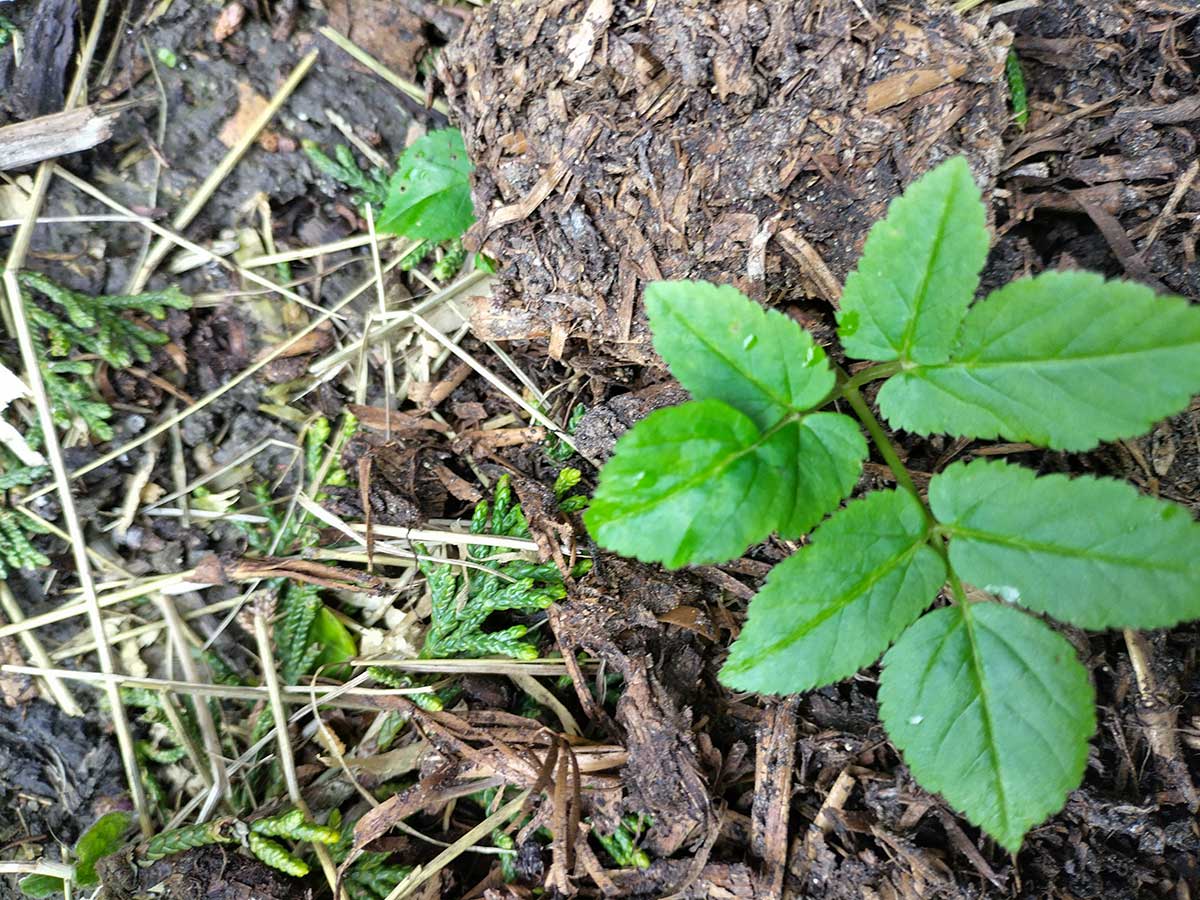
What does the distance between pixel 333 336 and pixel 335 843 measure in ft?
4.58

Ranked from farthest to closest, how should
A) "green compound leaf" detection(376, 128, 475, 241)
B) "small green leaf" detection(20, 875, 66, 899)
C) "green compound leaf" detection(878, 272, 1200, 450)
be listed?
"green compound leaf" detection(376, 128, 475, 241) → "small green leaf" detection(20, 875, 66, 899) → "green compound leaf" detection(878, 272, 1200, 450)

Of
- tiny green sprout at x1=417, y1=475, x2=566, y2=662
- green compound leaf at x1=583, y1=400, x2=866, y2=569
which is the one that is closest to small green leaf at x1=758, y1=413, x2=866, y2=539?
green compound leaf at x1=583, y1=400, x2=866, y2=569

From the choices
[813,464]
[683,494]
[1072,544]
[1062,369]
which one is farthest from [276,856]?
[1062,369]

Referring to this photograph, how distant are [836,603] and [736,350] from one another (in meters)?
0.51

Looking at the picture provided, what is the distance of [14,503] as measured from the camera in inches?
89.6

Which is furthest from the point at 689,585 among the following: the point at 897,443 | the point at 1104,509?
the point at 1104,509

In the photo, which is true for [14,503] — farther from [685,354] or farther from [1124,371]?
[1124,371]

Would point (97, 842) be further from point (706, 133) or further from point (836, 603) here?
point (706, 133)

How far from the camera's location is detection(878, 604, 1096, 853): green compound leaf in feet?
4.65

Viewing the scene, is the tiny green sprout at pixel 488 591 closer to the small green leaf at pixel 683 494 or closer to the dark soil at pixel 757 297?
the dark soil at pixel 757 297

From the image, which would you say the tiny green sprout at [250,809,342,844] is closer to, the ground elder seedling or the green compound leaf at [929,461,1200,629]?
the ground elder seedling

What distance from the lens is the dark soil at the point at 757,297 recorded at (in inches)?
67.1

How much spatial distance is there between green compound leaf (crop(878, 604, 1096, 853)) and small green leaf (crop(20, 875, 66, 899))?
215 centimetres

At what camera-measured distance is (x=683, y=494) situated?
143 centimetres
